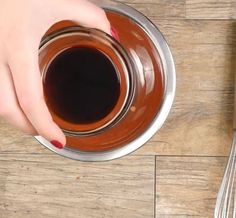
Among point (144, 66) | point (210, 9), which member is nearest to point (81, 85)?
point (144, 66)

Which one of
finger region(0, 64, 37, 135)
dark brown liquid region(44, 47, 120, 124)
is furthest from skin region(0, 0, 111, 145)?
dark brown liquid region(44, 47, 120, 124)

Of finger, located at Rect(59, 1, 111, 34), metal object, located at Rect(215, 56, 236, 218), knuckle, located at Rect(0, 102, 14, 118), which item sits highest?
finger, located at Rect(59, 1, 111, 34)

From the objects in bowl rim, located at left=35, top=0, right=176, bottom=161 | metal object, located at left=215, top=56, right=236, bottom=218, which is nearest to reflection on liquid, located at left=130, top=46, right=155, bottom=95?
bowl rim, located at left=35, top=0, right=176, bottom=161

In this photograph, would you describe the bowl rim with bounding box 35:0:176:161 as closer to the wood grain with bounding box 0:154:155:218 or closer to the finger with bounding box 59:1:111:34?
the wood grain with bounding box 0:154:155:218

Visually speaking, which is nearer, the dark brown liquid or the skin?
the skin

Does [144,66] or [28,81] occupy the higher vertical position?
[28,81]

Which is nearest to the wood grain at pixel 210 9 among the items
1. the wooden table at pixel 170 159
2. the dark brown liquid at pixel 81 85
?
the wooden table at pixel 170 159

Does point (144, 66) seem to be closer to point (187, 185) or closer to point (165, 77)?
point (165, 77)

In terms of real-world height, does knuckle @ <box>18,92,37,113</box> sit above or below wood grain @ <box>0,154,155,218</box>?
above
